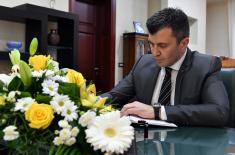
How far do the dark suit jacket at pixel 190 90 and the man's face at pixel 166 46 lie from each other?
0.08 m

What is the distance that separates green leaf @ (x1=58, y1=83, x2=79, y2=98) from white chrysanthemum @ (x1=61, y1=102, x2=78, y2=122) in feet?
0.15

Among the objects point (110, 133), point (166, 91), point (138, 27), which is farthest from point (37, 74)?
point (138, 27)

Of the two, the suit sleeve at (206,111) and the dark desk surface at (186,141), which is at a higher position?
the suit sleeve at (206,111)

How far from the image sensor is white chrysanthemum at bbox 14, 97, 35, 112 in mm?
639

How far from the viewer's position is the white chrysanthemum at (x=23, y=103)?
2.10 ft

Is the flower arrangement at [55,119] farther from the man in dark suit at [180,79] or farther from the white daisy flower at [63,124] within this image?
the man in dark suit at [180,79]

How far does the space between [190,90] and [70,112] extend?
119cm

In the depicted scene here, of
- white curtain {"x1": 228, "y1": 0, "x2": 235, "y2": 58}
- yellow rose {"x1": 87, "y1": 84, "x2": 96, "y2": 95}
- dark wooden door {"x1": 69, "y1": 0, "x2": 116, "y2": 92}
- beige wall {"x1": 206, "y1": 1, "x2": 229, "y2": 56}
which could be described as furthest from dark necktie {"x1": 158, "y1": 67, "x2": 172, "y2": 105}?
beige wall {"x1": 206, "y1": 1, "x2": 229, "y2": 56}

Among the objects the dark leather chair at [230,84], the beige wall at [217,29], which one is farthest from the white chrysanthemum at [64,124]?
the beige wall at [217,29]

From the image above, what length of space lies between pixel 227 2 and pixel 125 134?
7837mm

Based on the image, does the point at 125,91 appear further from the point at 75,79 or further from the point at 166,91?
the point at 75,79

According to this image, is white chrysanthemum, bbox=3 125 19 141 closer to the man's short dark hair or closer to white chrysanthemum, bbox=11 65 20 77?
white chrysanthemum, bbox=11 65 20 77

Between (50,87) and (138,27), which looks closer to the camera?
(50,87)

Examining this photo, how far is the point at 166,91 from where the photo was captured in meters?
1.78
